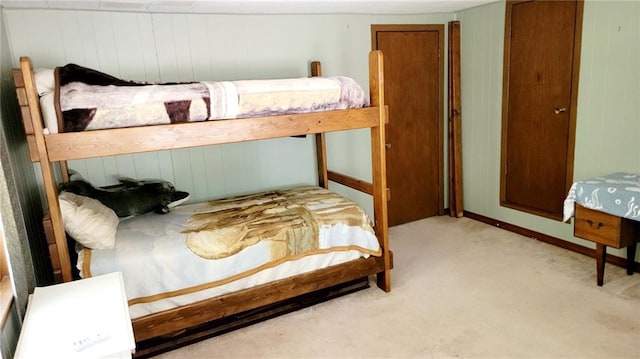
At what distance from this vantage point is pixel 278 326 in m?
2.56

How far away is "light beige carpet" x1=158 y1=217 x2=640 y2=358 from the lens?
226 cm

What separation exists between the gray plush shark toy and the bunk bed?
0.69 ft

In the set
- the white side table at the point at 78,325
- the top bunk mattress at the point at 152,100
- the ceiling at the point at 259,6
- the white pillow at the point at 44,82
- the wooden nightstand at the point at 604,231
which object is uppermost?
the ceiling at the point at 259,6

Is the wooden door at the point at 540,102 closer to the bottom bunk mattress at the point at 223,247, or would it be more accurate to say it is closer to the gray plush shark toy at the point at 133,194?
the bottom bunk mattress at the point at 223,247

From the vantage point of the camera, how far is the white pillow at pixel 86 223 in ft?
7.07

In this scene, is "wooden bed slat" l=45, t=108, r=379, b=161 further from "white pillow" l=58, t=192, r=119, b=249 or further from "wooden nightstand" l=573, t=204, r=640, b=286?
"wooden nightstand" l=573, t=204, r=640, b=286

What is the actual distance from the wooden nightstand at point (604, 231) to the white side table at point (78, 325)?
2682mm

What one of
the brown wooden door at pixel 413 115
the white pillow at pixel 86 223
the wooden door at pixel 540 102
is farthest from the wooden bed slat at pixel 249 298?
the wooden door at pixel 540 102

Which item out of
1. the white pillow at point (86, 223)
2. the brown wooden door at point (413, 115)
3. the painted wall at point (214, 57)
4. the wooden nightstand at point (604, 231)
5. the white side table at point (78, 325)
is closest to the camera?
the white side table at point (78, 325)

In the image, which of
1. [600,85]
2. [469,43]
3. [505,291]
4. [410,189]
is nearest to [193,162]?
[410,189]

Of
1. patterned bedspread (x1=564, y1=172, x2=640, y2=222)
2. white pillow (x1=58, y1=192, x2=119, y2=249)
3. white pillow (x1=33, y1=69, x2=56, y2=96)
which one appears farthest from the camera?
patterned bedspread (x1=564, y1=172, x2=640, y2=222)

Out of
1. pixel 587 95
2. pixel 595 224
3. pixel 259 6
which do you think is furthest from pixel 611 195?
pixel 259 6

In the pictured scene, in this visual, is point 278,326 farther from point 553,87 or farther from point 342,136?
point 553,87

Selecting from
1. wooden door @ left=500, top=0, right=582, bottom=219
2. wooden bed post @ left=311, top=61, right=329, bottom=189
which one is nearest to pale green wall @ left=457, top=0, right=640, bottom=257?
wooden door @ left=500, top=0, right=582, bottom=219
